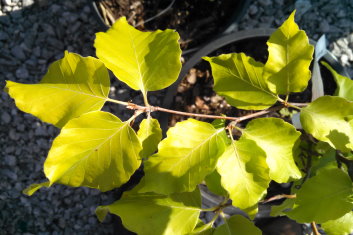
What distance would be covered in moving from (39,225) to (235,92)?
1.47 metres

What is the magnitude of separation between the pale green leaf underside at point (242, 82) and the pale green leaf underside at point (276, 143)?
54mm

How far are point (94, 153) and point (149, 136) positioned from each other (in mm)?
115

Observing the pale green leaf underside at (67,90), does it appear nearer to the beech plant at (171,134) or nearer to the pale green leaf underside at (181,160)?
the beech plant at (171,134)

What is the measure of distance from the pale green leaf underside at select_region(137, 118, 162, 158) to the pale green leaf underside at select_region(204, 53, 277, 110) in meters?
0.17

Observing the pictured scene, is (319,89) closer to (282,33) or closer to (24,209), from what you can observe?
(282,33)

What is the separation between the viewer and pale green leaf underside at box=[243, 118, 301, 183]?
75 centimetres

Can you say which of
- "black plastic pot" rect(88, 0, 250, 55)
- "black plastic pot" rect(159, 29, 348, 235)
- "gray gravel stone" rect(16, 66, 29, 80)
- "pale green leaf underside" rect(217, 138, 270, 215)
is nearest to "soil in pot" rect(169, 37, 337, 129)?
"black plastic pot" rect(159, 29, 348, 235)

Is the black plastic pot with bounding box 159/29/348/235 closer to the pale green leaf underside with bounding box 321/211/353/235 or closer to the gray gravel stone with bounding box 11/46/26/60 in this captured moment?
the pale green leaf underside with bounding box 321/211/353/235

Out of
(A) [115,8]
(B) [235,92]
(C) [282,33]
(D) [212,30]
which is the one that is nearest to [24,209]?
(A) [115,8]

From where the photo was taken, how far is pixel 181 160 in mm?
694

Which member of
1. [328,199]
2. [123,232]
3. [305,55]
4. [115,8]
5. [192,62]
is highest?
[115,8]

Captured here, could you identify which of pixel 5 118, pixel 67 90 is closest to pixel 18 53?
pixel 5 118

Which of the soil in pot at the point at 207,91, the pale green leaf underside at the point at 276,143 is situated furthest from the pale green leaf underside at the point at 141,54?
the soil in pot at the point at 207,91

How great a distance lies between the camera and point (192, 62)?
1.36m
